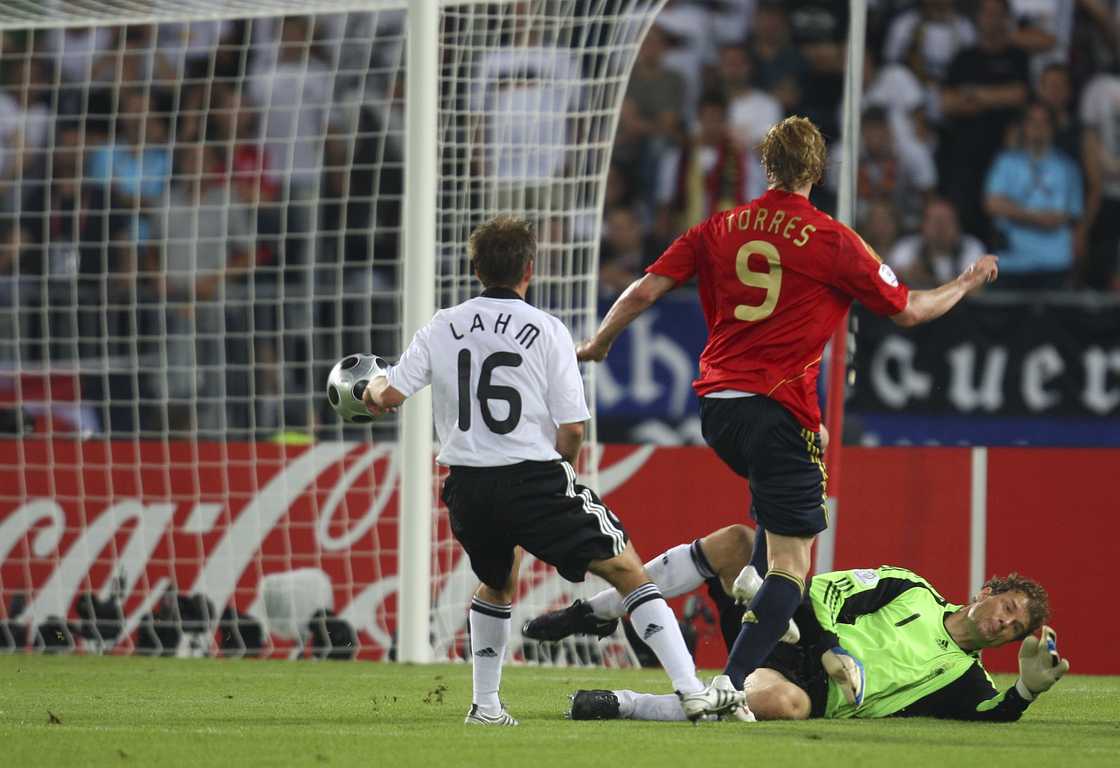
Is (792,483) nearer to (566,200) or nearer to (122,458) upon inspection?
(566,200)

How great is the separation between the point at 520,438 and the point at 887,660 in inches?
63.9

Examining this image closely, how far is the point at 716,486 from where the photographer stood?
895 centimetres

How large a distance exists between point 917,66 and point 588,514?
9.06m

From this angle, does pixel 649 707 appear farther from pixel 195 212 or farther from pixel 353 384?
pixel 195 212

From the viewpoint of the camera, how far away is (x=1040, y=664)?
18.7 feet

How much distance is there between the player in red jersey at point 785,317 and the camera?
561cm

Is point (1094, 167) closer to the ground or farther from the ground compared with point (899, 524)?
farther from the ground

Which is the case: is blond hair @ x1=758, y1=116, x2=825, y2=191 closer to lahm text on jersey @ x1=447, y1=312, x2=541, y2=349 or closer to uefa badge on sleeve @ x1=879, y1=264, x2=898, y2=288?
uefa badge on sleeve @ x1=879, y1=264, x2=898, y2=288

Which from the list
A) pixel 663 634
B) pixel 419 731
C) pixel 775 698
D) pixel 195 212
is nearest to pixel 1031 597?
pixel 775 698

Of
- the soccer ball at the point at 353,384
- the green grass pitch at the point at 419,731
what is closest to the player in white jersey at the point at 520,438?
the soccer ball at the point at 353,384

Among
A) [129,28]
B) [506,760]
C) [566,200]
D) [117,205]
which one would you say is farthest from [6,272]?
[506,760]

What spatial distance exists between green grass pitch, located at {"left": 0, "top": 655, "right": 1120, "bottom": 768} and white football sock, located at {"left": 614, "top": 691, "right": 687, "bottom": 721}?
180mm

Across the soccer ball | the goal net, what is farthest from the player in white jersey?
the goal net

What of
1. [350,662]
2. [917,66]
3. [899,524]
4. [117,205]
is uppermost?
[917,66]
